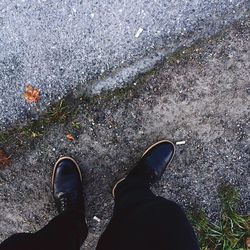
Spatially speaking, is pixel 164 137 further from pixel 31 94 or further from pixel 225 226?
pixel 31 94

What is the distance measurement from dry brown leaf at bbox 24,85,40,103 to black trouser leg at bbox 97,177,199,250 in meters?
0.85

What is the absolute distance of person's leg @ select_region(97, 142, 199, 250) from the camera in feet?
7.47

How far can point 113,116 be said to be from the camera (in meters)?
2.85

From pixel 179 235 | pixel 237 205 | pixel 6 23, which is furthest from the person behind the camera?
pixel 237 205

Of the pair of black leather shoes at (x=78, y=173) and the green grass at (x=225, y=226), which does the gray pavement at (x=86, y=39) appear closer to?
the pair of black leather shoes at (x=78, y=173)

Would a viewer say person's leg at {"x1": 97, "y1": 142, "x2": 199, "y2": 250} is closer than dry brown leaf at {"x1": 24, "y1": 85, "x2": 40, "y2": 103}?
Yes

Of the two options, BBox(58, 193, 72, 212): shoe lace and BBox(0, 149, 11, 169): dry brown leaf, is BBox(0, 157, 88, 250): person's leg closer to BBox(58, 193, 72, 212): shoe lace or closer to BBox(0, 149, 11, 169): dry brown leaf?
BBox(58, 193, 72, 212): shoe lace

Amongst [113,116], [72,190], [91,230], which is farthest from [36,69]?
[91,230]

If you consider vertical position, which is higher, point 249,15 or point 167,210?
point 249,15

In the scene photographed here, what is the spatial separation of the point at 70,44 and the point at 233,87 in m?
1.06

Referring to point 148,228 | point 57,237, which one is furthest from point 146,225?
point 57,237

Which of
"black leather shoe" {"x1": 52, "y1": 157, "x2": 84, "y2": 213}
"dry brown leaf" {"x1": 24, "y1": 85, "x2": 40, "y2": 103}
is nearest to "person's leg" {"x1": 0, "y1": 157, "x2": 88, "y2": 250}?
"black leather shoe" {"x1": 52, "y1": 157, "x2": 84, "y2": 213}

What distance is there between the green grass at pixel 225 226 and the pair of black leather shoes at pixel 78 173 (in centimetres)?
40

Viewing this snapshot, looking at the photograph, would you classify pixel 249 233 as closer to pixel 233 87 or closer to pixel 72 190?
pixel 233 87
